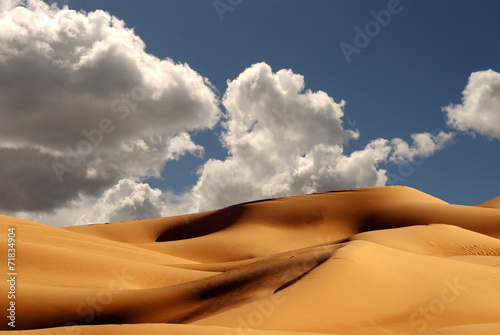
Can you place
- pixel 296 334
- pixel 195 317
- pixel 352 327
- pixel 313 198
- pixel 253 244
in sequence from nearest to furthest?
1. pixel 296 334
2. pixel 352 327
3. pixel 195 317
4. pixel 253 244
5. pixel 313 198

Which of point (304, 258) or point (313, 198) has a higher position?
point (313, 198)

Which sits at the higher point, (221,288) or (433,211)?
(433,211)

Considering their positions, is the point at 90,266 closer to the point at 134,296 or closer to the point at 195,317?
the point at 134,296

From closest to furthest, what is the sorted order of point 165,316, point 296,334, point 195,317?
point 296,334 → point 195,317 → point 165,316

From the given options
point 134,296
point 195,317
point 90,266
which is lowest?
point 195,317

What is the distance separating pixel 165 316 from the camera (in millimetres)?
13742

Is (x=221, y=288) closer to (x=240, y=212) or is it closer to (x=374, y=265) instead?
(x=374, y=265)

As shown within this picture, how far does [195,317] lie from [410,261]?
744 centimetres

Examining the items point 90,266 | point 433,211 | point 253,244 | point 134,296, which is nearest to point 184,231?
point 253,244

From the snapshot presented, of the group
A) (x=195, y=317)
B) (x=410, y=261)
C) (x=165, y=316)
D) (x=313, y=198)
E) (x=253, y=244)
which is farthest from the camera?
(x=313, y=198)

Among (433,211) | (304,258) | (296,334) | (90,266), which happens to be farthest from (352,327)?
(433,211)

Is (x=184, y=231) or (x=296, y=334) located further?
(x=184, y=231)

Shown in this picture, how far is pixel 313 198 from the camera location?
5731 cm

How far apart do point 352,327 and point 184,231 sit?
50.1 meters
